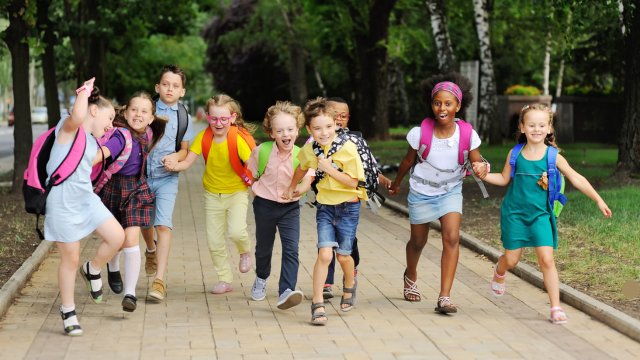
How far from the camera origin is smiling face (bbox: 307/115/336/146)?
5.86m

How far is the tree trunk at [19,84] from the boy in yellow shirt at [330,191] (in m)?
9.44

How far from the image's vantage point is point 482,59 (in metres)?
25.7

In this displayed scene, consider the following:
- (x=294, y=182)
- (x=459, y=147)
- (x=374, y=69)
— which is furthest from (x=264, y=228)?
(x=374, y=69)

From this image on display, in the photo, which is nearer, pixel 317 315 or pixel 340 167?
pixel 317 315

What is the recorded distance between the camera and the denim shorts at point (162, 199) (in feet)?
21.9

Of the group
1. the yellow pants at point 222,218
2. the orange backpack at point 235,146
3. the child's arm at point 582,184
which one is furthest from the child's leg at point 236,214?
the child's arm at point 582,184

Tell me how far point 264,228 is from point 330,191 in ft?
2.31

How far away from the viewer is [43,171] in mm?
5449

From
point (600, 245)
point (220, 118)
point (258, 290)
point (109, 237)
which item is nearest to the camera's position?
point (109, 237)

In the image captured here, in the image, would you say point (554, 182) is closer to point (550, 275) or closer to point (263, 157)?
point (550, 275)

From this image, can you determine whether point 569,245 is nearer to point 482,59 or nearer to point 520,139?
point 520,139

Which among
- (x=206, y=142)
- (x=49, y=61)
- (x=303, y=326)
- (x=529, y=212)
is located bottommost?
(x=303, y=326)

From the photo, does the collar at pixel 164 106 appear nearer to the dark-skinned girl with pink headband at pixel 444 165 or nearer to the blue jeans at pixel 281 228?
the blue jeans at pixel 281 228

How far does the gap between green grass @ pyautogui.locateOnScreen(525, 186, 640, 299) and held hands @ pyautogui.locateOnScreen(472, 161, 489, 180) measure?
1.62m
